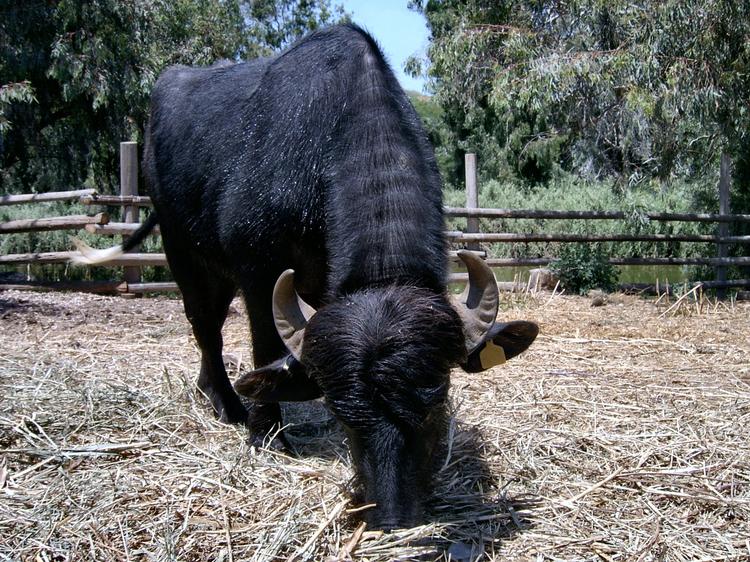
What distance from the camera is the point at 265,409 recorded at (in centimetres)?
472

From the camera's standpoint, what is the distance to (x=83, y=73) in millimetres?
15219

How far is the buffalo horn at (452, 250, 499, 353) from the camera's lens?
3422 millimetres

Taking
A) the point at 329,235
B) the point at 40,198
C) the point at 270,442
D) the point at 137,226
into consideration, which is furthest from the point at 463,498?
the point at 40,198

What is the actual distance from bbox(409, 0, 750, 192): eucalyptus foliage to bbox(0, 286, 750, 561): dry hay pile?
498 cm

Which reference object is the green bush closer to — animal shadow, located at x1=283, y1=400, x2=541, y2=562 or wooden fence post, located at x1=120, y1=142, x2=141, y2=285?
wooden fence post, located at x1=120, y1=142, x2=141, y2=285

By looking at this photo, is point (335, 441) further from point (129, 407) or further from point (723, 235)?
point (723, 235)

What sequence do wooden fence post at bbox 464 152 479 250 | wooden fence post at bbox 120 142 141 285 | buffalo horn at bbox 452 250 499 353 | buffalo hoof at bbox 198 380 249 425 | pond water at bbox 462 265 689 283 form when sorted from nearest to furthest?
A: 1. buffalo horn at bbox 452 250 499 353
2. buffalo hoof at bbox 198 380 249 425
3. wooden fence post at bbox 120 142 141 285
4. wooden fence post at bbox 464 152 479 250
5. pond water at bbox 462 265 689 283

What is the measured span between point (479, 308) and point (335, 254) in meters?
0.76

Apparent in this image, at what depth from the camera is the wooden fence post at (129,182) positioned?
12164 mm

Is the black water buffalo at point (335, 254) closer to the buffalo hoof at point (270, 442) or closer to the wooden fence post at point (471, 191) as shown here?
the buffalo hoof at point (270, 442)

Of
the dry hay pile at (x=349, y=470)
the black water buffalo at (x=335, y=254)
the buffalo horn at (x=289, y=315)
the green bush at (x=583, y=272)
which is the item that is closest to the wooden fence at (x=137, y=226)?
the green bush at (x=583, y=272)

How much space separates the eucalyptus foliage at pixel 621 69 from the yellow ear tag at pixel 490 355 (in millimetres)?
7902

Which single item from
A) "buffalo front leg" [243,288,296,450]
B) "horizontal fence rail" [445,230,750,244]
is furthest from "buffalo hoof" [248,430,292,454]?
"horizontal fence rail" [445,230,750,244]

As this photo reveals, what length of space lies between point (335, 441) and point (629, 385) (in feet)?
8.38
